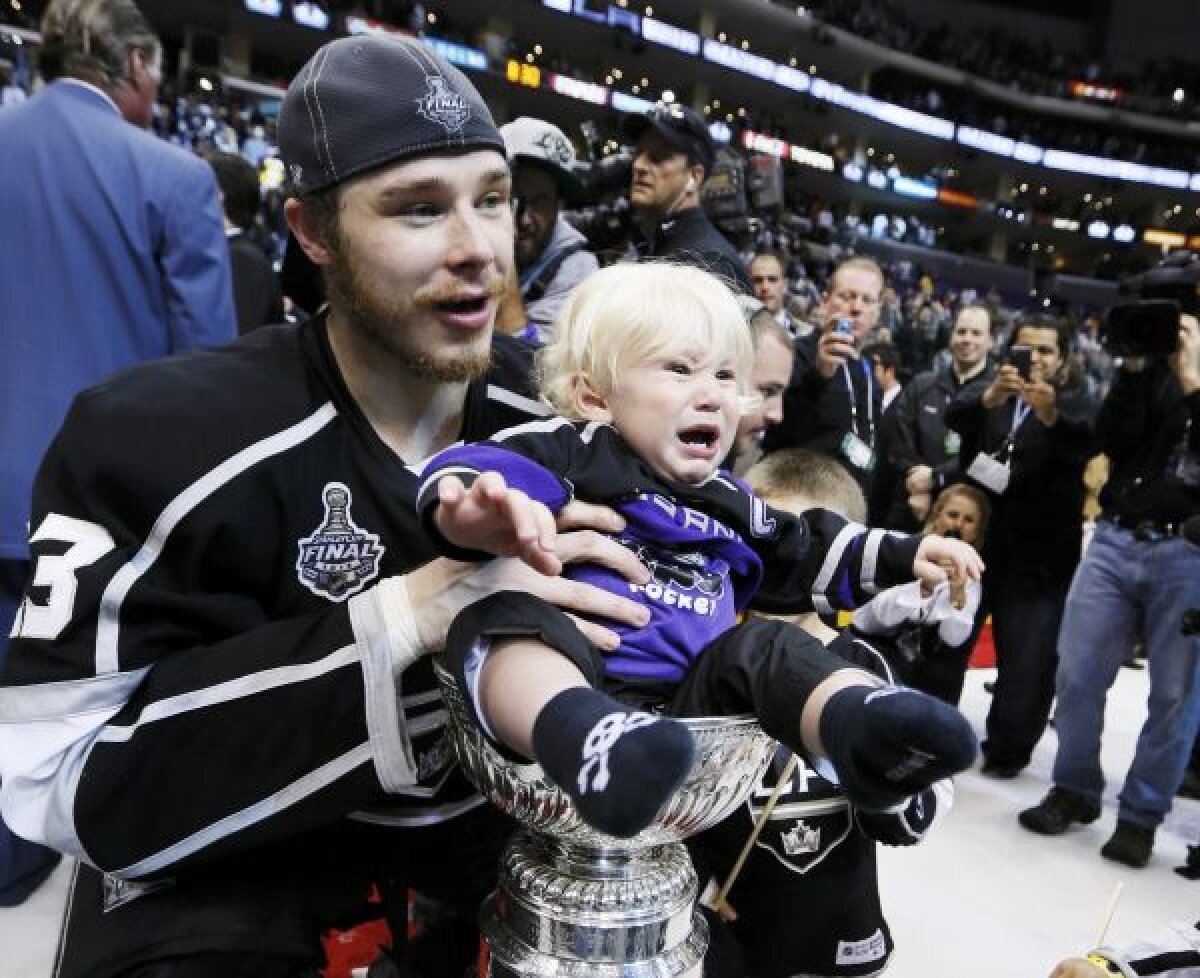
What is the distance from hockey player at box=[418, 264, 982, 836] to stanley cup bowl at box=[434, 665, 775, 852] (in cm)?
3

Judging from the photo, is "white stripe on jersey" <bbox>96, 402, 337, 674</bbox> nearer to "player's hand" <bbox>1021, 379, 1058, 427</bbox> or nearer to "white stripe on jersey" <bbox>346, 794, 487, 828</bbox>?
"white stripe on jersey" <bbox>346, 794, 487, 828</bbox>

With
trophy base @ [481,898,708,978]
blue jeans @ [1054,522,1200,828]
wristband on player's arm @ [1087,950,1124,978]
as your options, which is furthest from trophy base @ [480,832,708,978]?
blue jeans @ [1054,522,1200,828]

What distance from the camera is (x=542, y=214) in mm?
2619

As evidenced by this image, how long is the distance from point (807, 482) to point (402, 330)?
103 cm

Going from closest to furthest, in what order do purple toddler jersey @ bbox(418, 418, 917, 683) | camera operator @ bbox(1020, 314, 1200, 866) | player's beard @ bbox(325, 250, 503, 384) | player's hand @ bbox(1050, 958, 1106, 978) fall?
purple toddler jersey @ bbox(418, 418, 917, 683) → player's beard @ bbox(325, 250, 503, 384) → player's hand @ bbox(1050, 958, 1106, 978) → camera operator @ bbox(1020, 314, 1200, 866)

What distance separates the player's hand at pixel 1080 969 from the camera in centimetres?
124

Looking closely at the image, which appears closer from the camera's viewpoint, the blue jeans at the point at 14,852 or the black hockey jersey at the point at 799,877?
the black hockey jersey at the point at 799,877

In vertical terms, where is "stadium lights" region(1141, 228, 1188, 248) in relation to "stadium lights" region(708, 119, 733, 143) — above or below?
below

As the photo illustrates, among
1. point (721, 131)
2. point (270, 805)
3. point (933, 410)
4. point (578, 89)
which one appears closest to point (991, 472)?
point (933, 410)

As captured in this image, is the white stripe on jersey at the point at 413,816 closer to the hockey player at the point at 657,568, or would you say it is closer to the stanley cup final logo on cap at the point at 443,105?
the hockey player at the point at 657,568

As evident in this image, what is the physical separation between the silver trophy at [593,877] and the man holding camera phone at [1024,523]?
107 inches

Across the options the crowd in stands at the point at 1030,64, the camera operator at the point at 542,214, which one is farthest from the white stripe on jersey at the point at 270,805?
the crowd in stands at the point at 1030,64

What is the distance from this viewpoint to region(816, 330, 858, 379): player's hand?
3.05 metres

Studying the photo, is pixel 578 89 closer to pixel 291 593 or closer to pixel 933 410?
pixel 933 410
